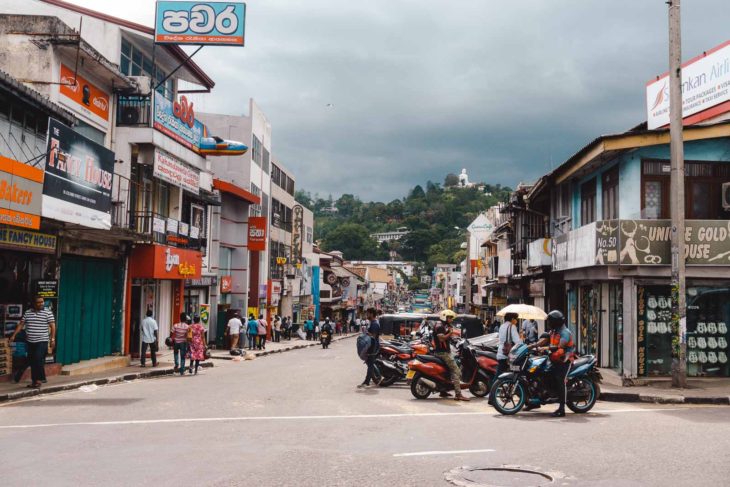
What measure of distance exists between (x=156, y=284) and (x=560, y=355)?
20.1m

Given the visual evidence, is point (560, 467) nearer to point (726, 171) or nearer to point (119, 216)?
point (726, 171)

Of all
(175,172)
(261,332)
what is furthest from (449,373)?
(261,332)

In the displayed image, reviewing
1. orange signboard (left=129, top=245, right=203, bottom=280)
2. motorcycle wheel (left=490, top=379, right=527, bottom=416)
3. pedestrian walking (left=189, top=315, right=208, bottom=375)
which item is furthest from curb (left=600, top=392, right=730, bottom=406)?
orange signboard (left=129, top=245, right=203, bottom=280)

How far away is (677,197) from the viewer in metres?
17.4

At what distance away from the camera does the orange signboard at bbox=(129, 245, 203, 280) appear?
2570 cm

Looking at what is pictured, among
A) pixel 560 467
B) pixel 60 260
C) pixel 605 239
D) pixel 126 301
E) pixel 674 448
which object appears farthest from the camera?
pixel 126 301

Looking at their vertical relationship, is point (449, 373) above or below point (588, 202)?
below

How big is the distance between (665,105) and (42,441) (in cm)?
1985

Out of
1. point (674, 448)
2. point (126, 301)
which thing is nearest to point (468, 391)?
point (674, 448)

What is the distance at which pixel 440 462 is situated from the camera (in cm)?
862

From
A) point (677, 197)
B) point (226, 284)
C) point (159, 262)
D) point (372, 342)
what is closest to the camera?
point (677, 197)

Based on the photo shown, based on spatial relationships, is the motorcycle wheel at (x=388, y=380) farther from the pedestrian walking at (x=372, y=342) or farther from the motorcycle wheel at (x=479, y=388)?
the motorcycle wheel at (x=479, y=388)

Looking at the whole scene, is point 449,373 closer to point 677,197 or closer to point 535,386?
point 535,386

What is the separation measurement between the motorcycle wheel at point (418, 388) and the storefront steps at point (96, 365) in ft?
32.6
